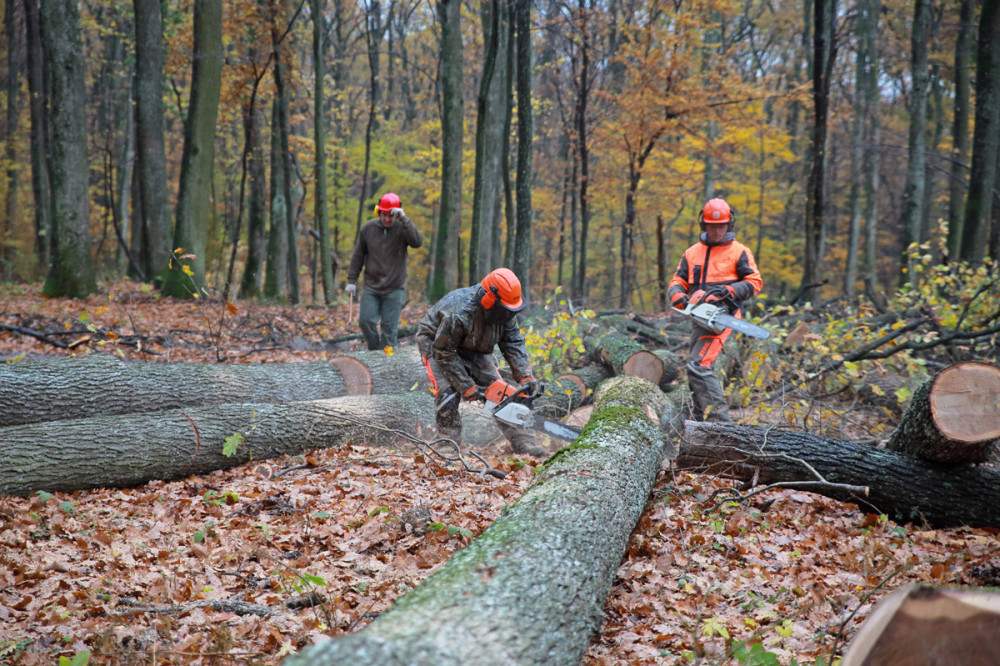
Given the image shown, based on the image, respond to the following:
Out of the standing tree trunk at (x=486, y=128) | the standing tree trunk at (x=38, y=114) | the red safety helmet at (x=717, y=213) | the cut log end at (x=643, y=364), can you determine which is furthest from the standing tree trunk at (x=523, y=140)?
the standing tree trunk at (x=38, y=114)

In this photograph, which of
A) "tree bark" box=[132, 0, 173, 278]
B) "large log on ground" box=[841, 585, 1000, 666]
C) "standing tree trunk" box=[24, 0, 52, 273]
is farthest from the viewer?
"standing tree trunk" box=[24, 0, 52, 273]

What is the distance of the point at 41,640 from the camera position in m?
2.65

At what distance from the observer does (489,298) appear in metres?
4.93

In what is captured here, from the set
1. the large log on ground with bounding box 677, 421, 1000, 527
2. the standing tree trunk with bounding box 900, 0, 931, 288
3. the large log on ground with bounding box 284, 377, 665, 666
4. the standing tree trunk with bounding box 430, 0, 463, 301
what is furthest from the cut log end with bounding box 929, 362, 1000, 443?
the standing tree trunk with bounding box 900, 0, 931, 288

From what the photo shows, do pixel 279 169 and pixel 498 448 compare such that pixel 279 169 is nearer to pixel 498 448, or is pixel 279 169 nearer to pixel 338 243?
pixel 338 243

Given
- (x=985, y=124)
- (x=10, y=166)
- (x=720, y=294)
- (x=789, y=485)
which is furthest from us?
(x=10, y=166)

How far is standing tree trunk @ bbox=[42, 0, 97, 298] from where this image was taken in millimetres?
10352

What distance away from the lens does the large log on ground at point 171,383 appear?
199 inches

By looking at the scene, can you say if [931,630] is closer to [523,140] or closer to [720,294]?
[720,294]

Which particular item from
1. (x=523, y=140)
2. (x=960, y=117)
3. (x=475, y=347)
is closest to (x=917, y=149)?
(x=960, y=117)

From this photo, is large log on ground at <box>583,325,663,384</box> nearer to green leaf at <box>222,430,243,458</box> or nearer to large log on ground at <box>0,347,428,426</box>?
large log on ground at <box>0,347,428,426</box>

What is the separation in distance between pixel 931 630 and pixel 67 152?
13.0 metres

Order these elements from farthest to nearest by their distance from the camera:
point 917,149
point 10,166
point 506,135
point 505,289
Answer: point 10,166 → point 917,149 → point 506,135 → point 505,289

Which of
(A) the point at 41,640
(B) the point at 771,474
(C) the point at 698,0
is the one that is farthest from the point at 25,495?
(C) the point at 698,0
